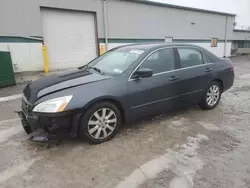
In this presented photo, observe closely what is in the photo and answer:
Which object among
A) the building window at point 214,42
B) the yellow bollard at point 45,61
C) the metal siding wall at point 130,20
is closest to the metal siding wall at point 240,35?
the metal siding wall at point 130,20

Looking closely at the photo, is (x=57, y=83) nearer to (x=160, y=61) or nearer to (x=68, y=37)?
(x=160, y=61)

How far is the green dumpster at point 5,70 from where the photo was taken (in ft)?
23.8

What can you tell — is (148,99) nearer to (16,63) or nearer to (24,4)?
(16,63)

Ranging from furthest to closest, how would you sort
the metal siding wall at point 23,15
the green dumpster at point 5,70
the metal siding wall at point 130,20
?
1. the metal siding wall at point 130,20
2. the metal siding wall at point 23,15
3. the green dumpster at point 5,70

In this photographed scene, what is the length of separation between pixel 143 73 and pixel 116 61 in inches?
29.3

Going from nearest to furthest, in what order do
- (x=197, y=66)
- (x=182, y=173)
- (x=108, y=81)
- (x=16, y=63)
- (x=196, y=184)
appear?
(x=196, y=184), (x=182, y=173), (x=108, y=81), (x=197, y=66), (x=16, y=63)

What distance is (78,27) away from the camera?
1112 cm

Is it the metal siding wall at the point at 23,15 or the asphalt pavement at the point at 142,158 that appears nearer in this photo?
the asphalt pavement at the point at 142,158

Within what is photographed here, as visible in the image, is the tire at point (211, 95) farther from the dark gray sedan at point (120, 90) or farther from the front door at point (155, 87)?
the front door at point (155, 87)

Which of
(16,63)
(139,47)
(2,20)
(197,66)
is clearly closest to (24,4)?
(2,20)

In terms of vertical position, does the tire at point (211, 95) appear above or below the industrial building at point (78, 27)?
below

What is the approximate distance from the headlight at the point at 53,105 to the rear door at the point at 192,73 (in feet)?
7.24

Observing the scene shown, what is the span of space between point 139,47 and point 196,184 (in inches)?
103

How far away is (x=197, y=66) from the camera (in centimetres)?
439
